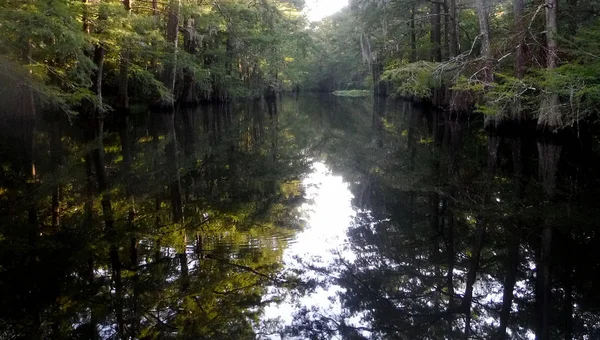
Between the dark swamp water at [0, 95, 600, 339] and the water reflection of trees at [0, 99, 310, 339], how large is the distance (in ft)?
0.06

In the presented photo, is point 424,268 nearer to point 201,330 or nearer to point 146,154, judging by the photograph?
point 201,330

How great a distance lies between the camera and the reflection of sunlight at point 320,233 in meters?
3.42

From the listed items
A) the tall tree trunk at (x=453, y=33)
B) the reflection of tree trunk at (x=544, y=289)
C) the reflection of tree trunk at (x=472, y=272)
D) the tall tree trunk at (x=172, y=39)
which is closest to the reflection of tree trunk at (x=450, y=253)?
the reflection of tree trunk at (x=472, y=272)

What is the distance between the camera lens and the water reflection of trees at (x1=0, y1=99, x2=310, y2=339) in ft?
10.3

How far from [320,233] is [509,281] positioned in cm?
209

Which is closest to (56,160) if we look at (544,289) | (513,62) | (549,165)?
(544,289)

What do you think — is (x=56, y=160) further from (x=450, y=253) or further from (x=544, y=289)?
(x=544, y=289)

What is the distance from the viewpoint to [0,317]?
10.2 feet

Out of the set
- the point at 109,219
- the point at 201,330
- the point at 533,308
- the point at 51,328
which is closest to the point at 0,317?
the point at 51,328

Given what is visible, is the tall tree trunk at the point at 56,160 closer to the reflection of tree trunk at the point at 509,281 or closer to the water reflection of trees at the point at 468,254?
the water reflection of trees at the point at 468,254

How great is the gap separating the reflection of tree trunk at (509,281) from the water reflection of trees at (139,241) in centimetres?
174

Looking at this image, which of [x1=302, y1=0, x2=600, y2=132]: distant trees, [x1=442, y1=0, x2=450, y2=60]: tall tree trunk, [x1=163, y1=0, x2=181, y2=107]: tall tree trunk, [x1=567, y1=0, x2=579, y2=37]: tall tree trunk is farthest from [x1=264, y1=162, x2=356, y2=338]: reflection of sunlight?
[x1=442, y1=0, x2=450, y2=60]: tall tree trunk

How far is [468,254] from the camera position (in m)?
4.45

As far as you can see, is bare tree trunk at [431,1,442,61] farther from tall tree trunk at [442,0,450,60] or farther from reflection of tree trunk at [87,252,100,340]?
reflection of tree trunk at [87,252,100,340]
